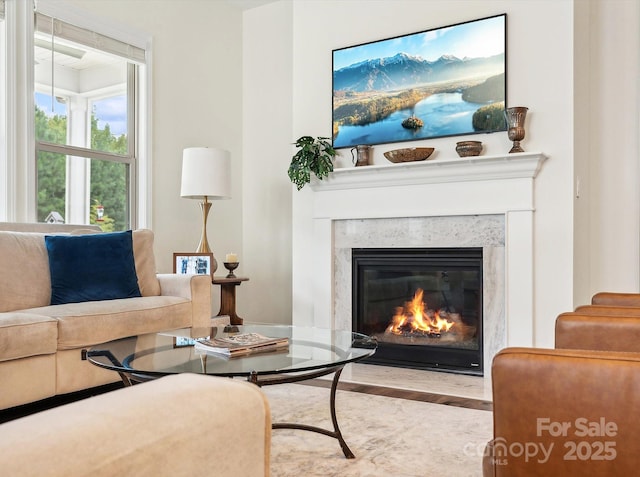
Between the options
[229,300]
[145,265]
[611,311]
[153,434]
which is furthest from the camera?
[229,300]

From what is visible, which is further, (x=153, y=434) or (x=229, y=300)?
(x=229, y=300)

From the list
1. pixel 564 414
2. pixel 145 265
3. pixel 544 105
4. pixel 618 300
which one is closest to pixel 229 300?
pixel 145 265

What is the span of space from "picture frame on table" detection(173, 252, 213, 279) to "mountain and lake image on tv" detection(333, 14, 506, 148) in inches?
50.2

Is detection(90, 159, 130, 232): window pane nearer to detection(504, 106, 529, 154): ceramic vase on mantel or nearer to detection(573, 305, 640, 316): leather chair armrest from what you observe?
detection(504, 106, 529, 154): ceramic vase on mantel

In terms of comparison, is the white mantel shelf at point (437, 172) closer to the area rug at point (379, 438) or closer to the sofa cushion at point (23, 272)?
the area rug at point (379, 438)

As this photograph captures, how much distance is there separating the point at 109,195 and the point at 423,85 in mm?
2459

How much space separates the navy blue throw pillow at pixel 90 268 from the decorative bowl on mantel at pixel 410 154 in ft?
5.98

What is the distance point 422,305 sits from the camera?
3994mm

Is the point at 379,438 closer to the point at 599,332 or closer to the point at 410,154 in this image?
the point at 599,332

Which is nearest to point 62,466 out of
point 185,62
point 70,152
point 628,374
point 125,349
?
point 628,374

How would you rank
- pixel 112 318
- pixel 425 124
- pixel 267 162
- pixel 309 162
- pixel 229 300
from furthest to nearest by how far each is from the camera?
pixel 267 162
pixel 229 300
pixel 309 162
pixel 425 124
pixel 112 318

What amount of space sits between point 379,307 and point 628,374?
10.2 feet

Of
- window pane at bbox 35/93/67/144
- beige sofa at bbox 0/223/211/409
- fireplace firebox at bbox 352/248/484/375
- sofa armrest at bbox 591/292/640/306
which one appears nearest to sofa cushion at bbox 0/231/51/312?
beige sofa at bbox 0/223/211/409

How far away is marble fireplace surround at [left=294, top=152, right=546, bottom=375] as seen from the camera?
138 inches
